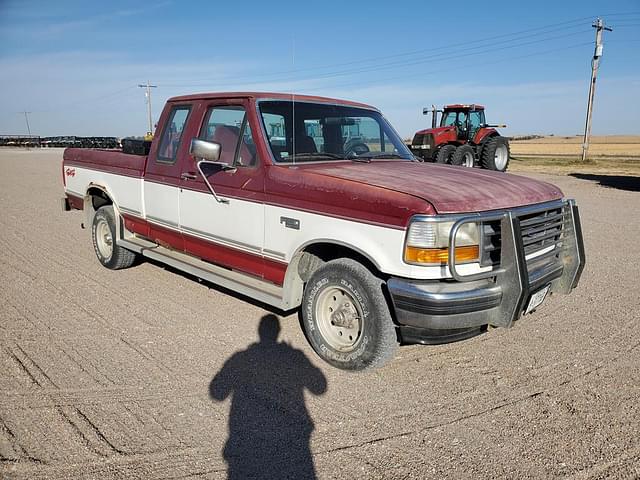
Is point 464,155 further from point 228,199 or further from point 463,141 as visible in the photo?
Result: point 228,199

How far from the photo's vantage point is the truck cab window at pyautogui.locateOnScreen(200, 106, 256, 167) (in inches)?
172

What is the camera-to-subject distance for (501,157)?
20.9 m

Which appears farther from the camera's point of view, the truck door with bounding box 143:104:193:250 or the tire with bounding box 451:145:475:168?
the tire with bounding box 451:145:475:168

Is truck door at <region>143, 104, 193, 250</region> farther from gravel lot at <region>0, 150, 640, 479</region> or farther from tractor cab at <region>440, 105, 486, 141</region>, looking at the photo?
tractor cab at <region>440, 105, 486, 141</region>

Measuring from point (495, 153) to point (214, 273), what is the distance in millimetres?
18007

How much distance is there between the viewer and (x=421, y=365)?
3.96 m

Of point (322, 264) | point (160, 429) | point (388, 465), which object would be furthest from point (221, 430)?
point (322, 264)

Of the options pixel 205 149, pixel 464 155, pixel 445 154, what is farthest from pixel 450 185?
pixel 464 155

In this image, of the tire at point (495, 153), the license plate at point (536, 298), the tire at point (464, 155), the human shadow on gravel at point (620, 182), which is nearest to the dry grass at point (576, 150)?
the human shadow on gravel at point (620, 182)

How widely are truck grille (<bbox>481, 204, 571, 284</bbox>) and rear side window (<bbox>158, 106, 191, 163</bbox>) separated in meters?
3.22

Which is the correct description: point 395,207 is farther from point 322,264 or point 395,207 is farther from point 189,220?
point 189,220

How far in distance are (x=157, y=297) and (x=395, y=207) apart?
3.25m

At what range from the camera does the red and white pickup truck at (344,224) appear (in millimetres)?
3281

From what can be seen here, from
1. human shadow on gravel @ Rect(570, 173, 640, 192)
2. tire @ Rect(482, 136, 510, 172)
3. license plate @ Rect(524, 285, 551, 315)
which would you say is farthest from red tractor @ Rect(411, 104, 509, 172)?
license plate @ Rect(524, 285, 551, 315)
